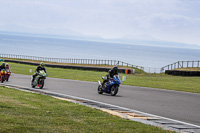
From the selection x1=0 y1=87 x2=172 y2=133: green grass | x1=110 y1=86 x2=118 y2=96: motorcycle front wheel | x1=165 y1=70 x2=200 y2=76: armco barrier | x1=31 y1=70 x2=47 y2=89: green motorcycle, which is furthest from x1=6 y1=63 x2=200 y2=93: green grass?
x1=0 y1=87 x2=172 y2=133: green grass

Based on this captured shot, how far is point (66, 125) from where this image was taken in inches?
315

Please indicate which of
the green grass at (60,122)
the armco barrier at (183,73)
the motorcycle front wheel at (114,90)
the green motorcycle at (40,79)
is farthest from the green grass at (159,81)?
the green grass at (60,122)

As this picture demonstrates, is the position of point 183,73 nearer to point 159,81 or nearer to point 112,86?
point 159,81

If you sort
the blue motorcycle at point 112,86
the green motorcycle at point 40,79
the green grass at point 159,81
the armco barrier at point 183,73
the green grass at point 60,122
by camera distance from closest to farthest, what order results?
the green grass at point 60,122
the blue motorcycle at point 112,86
the green motorcycle at point 40,79
the green grass at point 159,81
the armco barrier at point 183,73

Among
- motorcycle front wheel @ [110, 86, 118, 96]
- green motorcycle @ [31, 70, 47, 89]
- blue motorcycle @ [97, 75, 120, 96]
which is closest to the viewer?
blue motorcycle @ [97, 75, 120, 96]

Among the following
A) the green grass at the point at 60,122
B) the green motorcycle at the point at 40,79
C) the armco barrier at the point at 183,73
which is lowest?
the green grass at the point at 60,122

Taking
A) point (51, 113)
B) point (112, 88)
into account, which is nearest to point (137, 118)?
point (51, 113)

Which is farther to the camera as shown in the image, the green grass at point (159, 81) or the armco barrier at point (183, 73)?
the armco barrier at point (183, 73)

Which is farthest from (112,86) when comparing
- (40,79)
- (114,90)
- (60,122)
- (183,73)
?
(183,73)

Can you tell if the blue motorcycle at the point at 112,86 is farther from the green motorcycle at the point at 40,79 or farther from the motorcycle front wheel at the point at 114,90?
the green motorcycle at the point at 40,79

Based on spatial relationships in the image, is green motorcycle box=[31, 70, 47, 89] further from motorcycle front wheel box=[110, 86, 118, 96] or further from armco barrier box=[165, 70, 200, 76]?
armco barrier box=[165, 70, 200, 76]

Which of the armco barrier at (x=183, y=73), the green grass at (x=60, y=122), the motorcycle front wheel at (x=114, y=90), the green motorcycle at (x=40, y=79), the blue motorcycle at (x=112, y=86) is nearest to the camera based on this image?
the green grass at (x=60, y=122)

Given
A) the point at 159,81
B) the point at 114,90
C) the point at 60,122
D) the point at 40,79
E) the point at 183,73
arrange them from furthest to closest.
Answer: the point at 183,73, the point at 159,81, the point at 40,79, the point at 114,90, the point at 60,122

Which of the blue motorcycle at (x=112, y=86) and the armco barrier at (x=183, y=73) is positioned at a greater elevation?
the armco barrier at (x=183, y=73)
